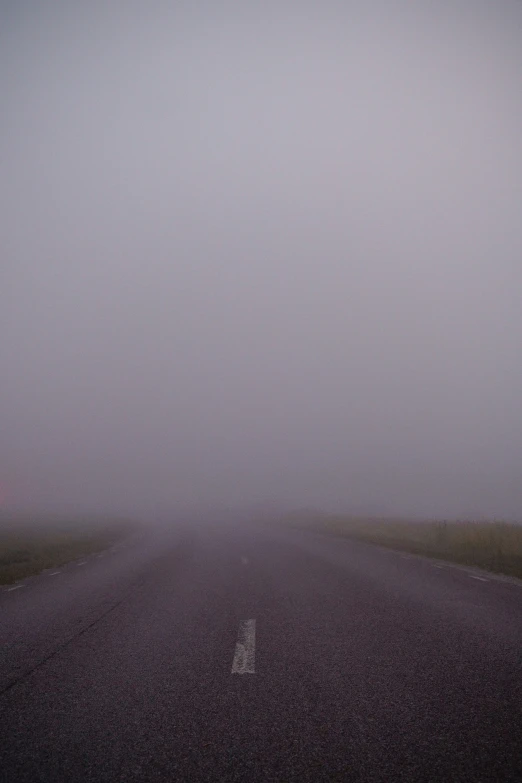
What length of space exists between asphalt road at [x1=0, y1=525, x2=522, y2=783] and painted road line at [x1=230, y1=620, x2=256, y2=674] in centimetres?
2

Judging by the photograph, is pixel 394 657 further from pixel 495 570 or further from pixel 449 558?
pixel 449 558

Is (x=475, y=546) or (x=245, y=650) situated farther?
(x=475, y=546)

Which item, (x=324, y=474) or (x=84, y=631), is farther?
(x=324, y=474)

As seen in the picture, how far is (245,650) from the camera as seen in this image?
5.23m

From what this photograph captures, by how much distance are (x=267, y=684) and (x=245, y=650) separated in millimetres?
1089

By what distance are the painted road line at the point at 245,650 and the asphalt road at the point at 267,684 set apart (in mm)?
25

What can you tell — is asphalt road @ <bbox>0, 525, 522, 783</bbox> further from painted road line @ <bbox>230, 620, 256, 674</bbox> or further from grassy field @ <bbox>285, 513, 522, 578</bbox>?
grassy field @ <bbox>285, 513, 522, 578</bbox>

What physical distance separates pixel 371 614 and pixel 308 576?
3.94m

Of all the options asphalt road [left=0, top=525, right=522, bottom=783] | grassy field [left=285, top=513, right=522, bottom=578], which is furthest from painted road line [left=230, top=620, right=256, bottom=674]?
grassy field [left=285, top=513, right=522, bottom=578]

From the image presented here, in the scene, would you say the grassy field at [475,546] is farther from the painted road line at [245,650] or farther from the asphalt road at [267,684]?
the painted road line at [245,650]

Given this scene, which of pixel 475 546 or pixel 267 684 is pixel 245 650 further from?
pixel 475 546

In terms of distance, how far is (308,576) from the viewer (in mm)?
10367

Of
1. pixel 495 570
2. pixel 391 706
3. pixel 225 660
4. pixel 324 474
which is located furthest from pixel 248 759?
pixel 324 474

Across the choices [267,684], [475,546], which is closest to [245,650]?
[267,684]
